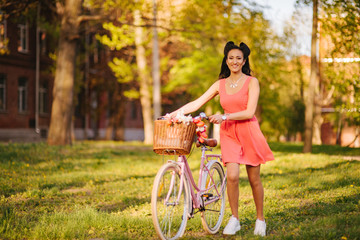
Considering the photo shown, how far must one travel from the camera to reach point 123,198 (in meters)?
8.86

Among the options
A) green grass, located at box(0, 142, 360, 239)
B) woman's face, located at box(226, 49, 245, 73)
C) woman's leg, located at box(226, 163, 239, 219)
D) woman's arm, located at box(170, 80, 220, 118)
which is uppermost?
woman's face, located at box(226, 49, 245, 73)

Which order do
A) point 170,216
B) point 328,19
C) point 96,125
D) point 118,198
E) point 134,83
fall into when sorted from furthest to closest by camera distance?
point 96,125, point 134,83, point 328,19, point 118,198, point 170,216

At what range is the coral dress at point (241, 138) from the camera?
18.5ft

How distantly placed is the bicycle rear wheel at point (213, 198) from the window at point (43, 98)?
30.0m

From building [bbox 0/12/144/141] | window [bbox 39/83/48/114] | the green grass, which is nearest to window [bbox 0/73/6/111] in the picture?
building [bbox 0/12/144/141]

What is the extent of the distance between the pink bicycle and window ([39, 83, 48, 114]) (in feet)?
99.3

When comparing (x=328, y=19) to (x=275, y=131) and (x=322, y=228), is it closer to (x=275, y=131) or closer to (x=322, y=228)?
(x=322, y=228)

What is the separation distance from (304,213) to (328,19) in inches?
439

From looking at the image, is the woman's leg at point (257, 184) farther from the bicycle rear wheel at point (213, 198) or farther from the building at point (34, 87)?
the building at point (34, 87)

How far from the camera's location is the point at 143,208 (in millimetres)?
7945

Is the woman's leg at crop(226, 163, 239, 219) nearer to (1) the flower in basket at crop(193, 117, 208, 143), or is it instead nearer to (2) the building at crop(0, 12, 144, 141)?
(1) the flower in basket at crop(193, 117, 208, 143)

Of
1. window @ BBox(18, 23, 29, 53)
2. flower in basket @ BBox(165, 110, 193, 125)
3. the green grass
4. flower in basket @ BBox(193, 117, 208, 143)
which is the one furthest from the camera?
window @ BBox(18, 23, 29, 53)

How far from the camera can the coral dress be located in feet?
18.5

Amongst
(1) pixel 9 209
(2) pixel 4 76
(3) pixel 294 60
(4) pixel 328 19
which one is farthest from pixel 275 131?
(1) pixel 9 209
